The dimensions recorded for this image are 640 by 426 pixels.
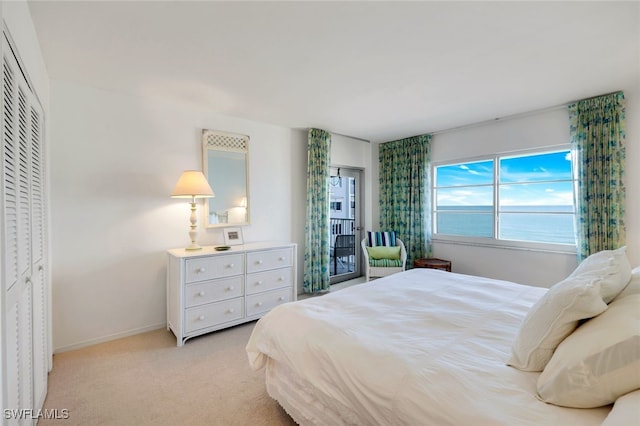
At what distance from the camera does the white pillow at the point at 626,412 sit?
691 mm

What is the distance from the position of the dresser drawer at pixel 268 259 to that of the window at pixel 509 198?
2.48 m

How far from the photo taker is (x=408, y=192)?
4.65 meters

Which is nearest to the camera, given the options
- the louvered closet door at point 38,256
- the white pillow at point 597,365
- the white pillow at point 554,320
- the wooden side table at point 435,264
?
the white pillow at point 597,365

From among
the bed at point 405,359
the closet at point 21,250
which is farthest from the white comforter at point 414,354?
the closet at point 21,250

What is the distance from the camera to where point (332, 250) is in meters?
4.83

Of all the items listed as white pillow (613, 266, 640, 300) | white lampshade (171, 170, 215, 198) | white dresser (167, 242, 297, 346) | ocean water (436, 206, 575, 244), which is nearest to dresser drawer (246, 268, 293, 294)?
white dresser (167, 242, 297, 346)

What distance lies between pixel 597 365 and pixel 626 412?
0.16m

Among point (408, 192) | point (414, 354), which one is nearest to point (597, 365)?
point (414, 354)

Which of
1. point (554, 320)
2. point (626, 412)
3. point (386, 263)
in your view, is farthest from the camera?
point (386, 263)

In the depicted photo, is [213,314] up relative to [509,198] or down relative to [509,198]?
down

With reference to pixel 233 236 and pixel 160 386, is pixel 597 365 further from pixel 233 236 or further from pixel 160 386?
pixel 233 236

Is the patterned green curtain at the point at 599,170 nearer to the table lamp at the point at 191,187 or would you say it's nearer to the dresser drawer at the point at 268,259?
the dresser drawer at the point at 268,259

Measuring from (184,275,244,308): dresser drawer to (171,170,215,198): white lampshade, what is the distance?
0.88 metres

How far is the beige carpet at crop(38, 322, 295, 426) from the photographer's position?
174 centimetres
